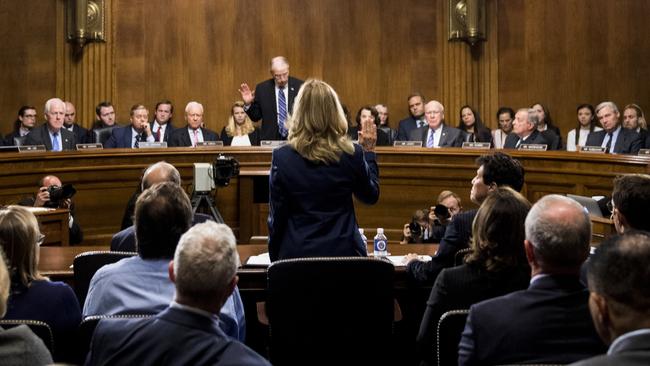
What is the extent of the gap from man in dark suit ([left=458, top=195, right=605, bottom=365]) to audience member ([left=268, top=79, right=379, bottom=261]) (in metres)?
1.29

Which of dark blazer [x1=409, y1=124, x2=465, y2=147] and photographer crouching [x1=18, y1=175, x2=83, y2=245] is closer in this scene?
photographer crouching [x1=18, y1=175, x2=83, y2=245]

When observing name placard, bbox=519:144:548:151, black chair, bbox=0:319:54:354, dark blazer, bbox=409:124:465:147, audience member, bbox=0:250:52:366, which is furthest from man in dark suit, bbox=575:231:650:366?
dark blazer, bbox=409:124:465:147

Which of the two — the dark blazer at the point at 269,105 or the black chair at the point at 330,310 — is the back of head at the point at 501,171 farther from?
the dark blazer at the point at 269,105

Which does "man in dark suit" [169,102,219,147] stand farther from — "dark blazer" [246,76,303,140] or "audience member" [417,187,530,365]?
"audience member" [417,187,530,365]

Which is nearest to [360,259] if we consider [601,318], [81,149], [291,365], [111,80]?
[291,365]

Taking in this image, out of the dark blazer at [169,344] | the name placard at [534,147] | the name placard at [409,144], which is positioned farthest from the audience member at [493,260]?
the name placard at [409,144]

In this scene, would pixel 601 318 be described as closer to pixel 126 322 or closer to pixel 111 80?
pixel 126 322

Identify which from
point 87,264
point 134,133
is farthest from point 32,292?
point 134,133

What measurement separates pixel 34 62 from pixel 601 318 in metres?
9.74

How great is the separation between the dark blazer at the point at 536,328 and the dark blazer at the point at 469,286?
44cm

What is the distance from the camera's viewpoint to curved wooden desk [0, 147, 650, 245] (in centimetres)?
778

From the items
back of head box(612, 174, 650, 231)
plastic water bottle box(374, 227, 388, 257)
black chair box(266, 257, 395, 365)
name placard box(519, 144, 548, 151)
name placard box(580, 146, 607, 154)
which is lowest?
black chair box(266, 257, 395, 365)

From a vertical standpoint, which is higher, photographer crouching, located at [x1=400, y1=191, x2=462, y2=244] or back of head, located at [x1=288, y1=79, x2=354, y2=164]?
back of head, located at [x1=288, y1=79, x2=354, y2=164]

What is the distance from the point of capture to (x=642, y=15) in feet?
35.3
